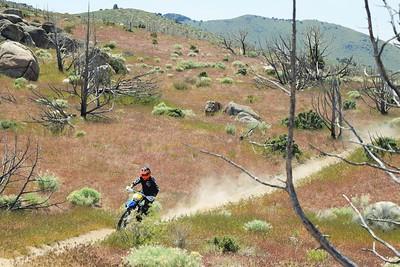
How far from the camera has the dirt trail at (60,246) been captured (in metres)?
11.0

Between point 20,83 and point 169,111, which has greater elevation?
point 20,83

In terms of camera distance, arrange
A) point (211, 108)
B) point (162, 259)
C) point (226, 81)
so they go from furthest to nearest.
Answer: point (226, 81) < point (211, 108) < point (162, 259)

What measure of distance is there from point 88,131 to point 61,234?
1669 cm

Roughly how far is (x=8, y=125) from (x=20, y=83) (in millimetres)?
12481

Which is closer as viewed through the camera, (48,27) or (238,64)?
(48,27)

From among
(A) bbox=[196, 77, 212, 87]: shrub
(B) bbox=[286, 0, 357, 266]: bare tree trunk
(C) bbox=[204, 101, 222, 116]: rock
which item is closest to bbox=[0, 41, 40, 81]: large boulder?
(C) bbox=[204, 101, 222, 116]: rock

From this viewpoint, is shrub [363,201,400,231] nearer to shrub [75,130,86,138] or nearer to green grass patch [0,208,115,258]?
green grass patch [0,208,115,258]

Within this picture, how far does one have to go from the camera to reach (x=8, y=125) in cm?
2786

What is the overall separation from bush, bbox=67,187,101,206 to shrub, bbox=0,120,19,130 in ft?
33.2

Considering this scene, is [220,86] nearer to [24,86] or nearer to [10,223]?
[24,86]

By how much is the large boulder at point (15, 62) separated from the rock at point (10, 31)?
37.7 feet

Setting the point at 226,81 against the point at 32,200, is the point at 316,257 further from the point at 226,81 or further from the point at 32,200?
the point at 226,81

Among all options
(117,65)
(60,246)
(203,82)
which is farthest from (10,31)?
(60,246)

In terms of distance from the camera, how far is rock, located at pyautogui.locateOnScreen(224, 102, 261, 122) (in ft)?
131
